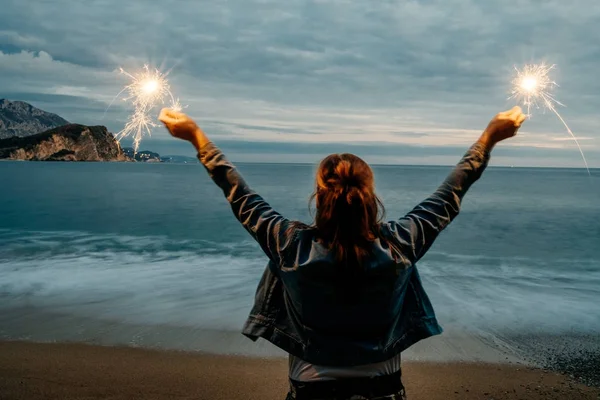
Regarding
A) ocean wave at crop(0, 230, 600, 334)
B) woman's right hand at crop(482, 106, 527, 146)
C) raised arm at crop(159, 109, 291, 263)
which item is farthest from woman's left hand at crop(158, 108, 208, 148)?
ocean wave at crop(0, 230, 600, 334)

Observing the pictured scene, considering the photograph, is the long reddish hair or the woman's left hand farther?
the woman's left hand

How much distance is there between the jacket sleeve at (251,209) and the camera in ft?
7.29

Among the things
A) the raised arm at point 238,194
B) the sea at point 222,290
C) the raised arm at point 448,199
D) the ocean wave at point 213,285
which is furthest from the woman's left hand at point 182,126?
the ocean wave at point 213,285

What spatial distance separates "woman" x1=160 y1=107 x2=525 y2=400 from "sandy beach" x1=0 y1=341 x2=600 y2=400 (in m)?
4.99

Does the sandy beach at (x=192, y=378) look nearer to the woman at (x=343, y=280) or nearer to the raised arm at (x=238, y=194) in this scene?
the woman at (x=343, y=280)

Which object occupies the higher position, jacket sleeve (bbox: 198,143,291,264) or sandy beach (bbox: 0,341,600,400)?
jacket sleeve (bbox: 198,143,291,264)

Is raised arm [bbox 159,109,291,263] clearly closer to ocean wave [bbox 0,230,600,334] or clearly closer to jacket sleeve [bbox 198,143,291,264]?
jacket sleeve [bbox 198,143,291,264]

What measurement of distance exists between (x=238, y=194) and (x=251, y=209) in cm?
11

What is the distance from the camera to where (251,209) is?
2.28 m

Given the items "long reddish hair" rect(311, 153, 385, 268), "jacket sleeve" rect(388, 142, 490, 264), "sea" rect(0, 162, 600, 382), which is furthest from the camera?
"sea" rect(0, 162, 600, 382)

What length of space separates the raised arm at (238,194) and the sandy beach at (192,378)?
5172 mm

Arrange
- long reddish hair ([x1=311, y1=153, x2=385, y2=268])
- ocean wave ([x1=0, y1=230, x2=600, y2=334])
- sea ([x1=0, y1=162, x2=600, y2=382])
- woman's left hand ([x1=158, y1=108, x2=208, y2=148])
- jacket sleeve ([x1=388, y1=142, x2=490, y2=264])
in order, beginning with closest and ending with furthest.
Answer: long reddish hair ([x1=311, y1=153, x2=385, y2=268]), jacket sleeve ([x1=388, y1=142, x2=490, y2=264]), woman's left hand ([x1=158, y1=108, x2=208, y2=148]), sea ([x1=0, y1=162, x2=600, y2=382]), ocean wave ([x1=0, y1=230, x2=600, y2=334])

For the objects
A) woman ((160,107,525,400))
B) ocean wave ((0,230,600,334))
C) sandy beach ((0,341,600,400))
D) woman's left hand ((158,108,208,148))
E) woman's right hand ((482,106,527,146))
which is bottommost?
ocean wave ((0,230,600,334))

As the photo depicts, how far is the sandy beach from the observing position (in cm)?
684
